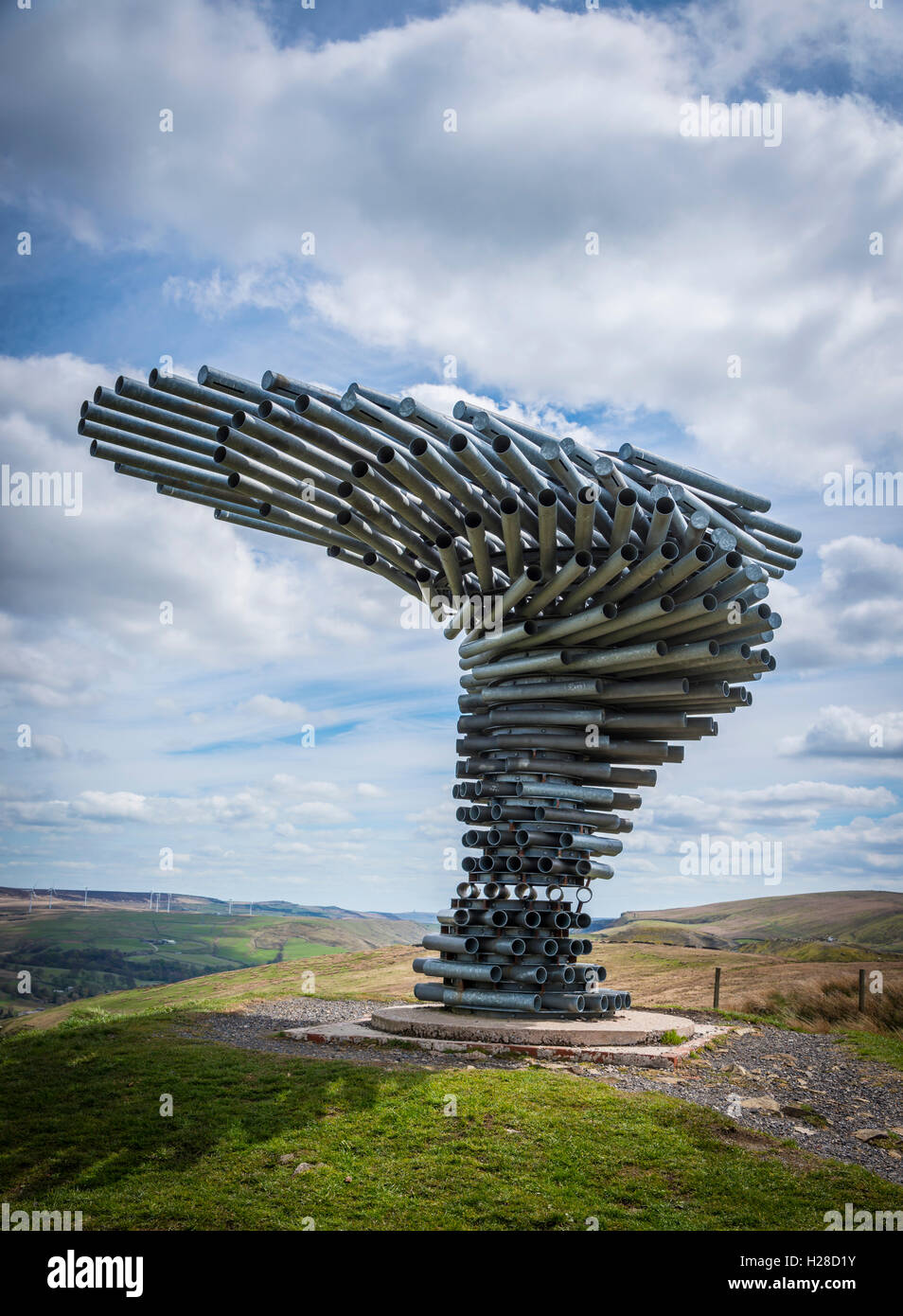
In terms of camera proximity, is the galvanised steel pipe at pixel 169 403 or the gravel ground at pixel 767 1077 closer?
the gravel ground at pixel 767 1077

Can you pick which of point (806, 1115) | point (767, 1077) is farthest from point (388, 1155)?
point (767, 1077)

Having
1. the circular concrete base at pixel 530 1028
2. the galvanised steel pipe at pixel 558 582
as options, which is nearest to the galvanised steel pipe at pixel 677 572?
the galvanised steel pipe at pixel 558 582

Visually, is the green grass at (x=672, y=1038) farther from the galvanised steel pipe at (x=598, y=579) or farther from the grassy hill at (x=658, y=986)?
the galvanised steel pipe at (x=598, y=579)

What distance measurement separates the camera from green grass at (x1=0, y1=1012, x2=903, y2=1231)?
21.7 feet

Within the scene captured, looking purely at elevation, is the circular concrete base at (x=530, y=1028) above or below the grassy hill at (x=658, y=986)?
above

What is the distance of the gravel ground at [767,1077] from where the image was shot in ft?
30.0

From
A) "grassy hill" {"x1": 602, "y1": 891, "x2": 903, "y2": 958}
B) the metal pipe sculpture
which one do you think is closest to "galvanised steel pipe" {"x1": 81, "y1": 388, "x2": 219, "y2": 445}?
the metal pipe sculpture

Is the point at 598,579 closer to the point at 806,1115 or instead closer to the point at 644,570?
the point at 644,570

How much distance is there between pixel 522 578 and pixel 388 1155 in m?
7.63

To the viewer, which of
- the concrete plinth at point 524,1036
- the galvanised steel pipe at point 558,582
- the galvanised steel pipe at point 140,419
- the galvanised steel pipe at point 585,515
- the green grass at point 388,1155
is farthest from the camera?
the galvanised steel pipe at point 558,582

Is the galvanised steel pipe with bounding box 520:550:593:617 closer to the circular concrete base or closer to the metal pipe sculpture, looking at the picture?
the metal pipe sculpture

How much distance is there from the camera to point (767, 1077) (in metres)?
11.4

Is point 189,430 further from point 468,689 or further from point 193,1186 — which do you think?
point 193,1186

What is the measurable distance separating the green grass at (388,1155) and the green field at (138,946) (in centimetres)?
6196
